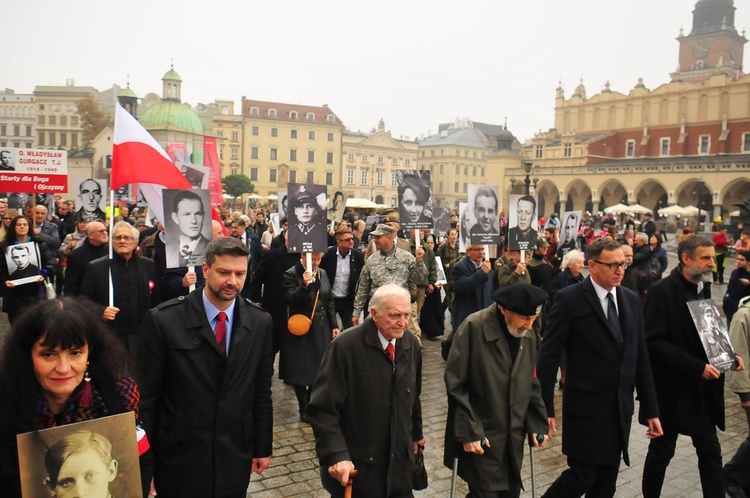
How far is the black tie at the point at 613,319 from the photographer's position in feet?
14.2

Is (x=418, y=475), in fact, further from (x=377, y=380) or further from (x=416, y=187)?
(x=416, y=187)

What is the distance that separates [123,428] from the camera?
2.32 meters

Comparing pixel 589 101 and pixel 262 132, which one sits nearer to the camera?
pixel 589 101

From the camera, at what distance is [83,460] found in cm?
220

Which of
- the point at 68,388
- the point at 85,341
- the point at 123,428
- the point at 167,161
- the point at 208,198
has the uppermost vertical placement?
the point at 167,161

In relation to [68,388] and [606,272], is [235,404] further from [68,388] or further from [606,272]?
[606,272]

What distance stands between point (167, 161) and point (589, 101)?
3060 inches

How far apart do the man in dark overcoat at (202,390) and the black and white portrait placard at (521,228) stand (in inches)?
201

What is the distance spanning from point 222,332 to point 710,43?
12191 centimetres

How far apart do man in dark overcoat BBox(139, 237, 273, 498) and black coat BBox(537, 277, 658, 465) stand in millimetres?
2240

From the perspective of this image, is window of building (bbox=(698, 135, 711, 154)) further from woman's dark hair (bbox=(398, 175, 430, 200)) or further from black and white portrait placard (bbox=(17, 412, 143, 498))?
black and white portrait placard (bbox=(17, 412, 143, 498))

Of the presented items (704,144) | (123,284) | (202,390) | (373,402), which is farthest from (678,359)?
(704,144)

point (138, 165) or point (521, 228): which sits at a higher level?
point (138, 165)

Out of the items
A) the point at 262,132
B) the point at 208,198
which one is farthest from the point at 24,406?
the point at 262,132
